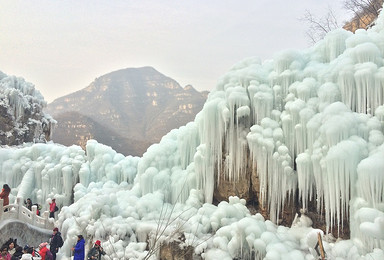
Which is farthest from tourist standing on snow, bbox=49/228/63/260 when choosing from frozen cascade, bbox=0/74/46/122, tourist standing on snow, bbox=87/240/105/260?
frozen cascade, bbox=0/74/46/122

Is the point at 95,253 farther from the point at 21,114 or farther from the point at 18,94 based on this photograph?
the point at 18,94

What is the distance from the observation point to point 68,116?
52531 mm

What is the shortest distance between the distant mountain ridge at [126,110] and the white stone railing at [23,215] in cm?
3288

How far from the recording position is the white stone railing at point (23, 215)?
33.8 ft

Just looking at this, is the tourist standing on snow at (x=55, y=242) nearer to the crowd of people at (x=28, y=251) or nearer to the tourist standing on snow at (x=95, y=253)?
the crowd of people at (x=28, y=251)

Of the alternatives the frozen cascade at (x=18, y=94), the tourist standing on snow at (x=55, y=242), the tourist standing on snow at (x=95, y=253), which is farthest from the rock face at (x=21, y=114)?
the tourist standing on snow at (x=95, y=253)

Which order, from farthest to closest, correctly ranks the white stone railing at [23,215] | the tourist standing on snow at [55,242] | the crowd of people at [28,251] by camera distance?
the white stone railing at [23,215] → the tourist standing on snow at [55,242] → the crowd of people at [28,251]

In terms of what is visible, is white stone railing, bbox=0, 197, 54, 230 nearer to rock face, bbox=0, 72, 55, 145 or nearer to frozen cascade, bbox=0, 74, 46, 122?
rock face, bbox=0, 72, 55, 145

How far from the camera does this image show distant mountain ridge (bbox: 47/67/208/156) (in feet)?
161

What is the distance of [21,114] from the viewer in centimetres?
2062

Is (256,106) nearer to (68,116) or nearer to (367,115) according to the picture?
(367,115)

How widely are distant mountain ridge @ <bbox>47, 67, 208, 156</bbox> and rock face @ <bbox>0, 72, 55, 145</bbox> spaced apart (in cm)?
2249

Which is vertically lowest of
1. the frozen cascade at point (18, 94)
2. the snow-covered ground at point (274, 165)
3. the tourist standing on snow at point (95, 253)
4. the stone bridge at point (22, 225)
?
the stone bridge at point (22, 225)

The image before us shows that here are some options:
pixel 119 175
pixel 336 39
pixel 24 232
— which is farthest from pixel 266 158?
pixel 24 232
